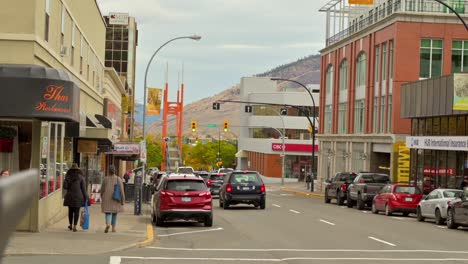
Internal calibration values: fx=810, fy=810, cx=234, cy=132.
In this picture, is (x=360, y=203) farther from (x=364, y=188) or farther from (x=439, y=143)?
(x=439, y=143)

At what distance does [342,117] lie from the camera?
68688mm

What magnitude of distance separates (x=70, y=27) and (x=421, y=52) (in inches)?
1316

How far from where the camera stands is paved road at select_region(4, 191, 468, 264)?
1595 cm

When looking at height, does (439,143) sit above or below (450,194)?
above

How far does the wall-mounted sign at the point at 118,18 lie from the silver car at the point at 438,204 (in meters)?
72.9

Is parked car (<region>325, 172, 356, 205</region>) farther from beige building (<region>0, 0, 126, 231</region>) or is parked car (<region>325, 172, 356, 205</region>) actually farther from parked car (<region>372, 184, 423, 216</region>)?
beige building (<region>0, 0, 126, 231</region>)

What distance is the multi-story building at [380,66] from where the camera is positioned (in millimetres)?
53844

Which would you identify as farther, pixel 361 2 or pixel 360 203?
pixel 361 2

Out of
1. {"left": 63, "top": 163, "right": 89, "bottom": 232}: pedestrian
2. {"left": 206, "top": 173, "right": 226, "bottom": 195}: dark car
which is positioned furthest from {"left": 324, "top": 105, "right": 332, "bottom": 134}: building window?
{"left": 63, "top": 163, "right": 89, "bottom": 232}: pedestrian

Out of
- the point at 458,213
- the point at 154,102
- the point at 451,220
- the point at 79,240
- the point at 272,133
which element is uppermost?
the point at 154,102

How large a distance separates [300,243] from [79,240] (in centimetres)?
532

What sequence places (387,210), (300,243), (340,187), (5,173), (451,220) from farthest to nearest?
1. (340,187)
2. (387,210)
3. (451,220)
4. (300,243)
5. (5,173)

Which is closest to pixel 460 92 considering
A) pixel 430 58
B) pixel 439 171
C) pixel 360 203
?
pixel 360 203

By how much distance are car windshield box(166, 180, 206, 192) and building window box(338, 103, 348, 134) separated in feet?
141
